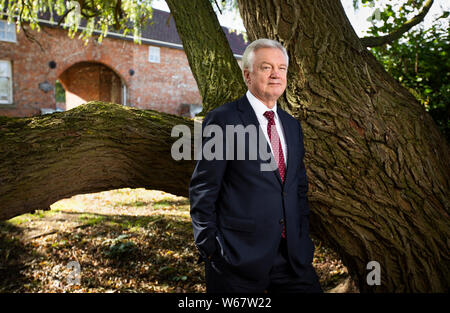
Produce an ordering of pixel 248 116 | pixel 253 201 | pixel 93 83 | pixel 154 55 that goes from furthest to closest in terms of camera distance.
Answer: pixel 154 55 → pixel 93 83 → pixel 248 116 → pixel 253 201

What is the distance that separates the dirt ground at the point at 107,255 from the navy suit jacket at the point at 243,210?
8.17 feet

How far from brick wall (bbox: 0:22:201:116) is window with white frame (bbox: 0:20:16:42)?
8.8 inches

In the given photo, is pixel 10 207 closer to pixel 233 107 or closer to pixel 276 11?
pixel 233 107

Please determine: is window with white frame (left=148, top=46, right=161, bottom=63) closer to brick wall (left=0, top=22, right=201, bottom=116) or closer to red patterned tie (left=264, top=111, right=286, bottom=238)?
brick wall (left=0, top=22, right=201, bottom=116)

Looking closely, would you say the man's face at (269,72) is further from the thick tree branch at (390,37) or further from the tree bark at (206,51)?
the thick tree branch at (390,37)

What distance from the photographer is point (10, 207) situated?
9.00 ft

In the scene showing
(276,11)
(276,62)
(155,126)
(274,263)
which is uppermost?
(276,11)

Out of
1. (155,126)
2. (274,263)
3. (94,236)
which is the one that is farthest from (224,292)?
(94,236)

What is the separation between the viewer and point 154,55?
22.7m

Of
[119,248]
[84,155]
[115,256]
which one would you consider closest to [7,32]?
[119,248]

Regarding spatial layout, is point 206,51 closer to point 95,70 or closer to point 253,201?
point 253,201

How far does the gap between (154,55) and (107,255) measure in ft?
61.8

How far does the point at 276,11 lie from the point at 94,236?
4864mm

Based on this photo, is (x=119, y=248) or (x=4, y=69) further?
(x=4, y=69)
